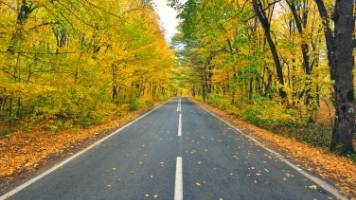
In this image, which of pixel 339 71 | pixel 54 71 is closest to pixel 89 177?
pixel 54 71

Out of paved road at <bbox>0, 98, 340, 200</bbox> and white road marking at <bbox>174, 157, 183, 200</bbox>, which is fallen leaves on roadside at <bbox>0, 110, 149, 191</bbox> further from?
white road marking at <bbox>174, 157, 183, 200</bbox>

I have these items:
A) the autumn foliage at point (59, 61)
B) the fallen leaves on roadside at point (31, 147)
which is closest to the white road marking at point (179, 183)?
the fallen leaves on roadside at point (31, 147)

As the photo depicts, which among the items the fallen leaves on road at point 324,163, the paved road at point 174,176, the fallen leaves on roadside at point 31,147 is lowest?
the fallen leaves on roadside at point 31,147

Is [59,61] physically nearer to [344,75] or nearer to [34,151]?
[34,151]

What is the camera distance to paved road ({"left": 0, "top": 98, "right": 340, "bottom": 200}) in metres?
5.94

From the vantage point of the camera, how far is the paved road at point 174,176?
19.5ft

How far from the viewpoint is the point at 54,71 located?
13.0m

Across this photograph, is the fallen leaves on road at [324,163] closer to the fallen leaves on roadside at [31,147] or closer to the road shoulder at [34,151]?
the road shoulder at [34,151]

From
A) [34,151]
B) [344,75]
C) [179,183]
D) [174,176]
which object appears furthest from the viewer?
[34,151]

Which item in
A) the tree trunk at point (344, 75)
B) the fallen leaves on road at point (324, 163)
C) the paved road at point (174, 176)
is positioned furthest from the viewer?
the tree trunk at point (344, 75)

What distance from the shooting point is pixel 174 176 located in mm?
7137

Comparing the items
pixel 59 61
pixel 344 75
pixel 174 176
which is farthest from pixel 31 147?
pixel 344 75

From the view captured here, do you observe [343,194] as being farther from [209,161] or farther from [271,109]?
[271,109]

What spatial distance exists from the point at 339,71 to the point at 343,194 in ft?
17.3
